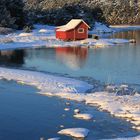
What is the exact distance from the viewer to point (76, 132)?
54.7ft

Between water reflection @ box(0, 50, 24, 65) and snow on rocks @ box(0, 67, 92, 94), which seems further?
water reflection @ box(0, 50, 24, 65)

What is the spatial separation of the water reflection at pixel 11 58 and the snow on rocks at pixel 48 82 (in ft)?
24.6

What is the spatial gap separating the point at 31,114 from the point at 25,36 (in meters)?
46.4

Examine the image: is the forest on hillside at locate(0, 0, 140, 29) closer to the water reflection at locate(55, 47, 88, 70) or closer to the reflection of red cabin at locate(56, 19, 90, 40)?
the reflection of red cabin at locate(56, 19, 90, 40)

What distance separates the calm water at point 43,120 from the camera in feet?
54.7

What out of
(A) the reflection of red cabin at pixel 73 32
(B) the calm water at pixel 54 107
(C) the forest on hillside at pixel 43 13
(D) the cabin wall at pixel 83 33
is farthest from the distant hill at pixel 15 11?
(B) the calm water at pixel 54 107

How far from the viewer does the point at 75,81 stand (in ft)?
88.3

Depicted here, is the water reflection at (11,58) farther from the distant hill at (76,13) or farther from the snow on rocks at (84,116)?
the distant hill at (76,13)

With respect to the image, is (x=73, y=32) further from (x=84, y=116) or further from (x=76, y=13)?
(x=84, y=116)

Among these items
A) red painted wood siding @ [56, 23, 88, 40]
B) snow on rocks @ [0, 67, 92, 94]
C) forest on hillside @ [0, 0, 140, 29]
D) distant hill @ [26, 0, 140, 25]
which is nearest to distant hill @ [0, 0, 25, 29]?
forest on hillside @ [0, 0, 140, 29]

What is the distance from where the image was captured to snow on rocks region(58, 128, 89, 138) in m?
16.4

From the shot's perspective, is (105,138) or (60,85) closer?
(105,138)

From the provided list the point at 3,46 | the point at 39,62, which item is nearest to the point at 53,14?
the point at 3,46

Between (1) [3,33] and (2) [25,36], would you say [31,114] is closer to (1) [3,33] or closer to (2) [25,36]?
(2) [25,36]
